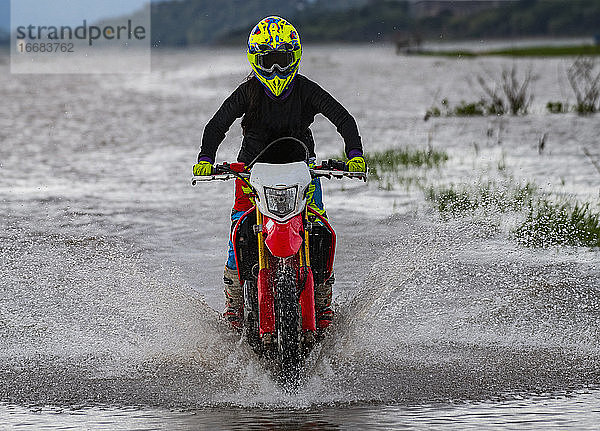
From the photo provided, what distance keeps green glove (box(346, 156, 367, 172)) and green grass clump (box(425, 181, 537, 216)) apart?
5303 millimetres

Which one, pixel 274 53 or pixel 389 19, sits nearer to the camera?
pixel 274 53

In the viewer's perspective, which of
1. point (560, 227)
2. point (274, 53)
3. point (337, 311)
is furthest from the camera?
point (560, 227)

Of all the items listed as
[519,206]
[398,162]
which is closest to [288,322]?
[519,206]

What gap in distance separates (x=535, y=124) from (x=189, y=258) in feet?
40.5

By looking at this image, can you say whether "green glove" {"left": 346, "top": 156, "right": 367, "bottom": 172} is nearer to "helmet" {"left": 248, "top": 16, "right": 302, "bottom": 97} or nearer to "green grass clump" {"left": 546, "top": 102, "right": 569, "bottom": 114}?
"helmet" {"left": 248, "top": 16, "right": 302, "bottom": 97}

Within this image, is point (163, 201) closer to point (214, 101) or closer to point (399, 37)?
point (214, 101)

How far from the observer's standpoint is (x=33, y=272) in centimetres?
918

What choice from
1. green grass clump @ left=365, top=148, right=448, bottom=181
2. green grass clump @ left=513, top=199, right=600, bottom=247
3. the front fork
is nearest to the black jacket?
the front fork

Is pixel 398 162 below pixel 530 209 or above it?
above

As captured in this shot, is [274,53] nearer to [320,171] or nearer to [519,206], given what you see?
[320,171]

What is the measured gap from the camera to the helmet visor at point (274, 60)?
6.32 m

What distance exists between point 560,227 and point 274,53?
5004mm

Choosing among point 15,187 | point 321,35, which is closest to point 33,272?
point 15,187

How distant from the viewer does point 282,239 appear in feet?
18.6
